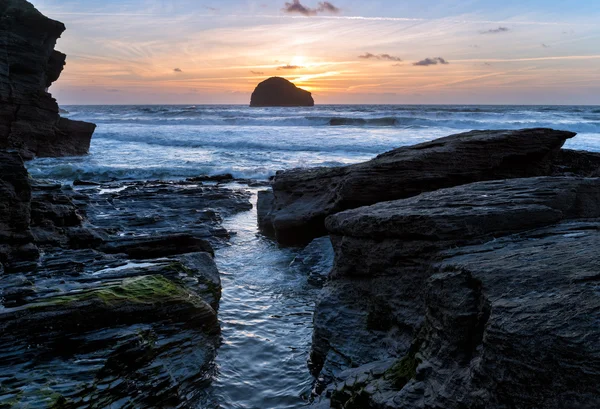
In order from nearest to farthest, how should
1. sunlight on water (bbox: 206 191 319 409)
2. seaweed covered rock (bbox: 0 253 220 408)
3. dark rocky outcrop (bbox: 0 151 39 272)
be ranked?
seaweed covered rock (bbox: 0 253 220 408) < sunlight on water (bbox: 206 191 319 409) < dark rocky outcrop (bbox: 0 151 39 272)

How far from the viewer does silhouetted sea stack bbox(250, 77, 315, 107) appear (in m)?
153

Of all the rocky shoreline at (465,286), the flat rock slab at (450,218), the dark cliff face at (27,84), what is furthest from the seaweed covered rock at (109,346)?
the dark cliff face at (27,84)

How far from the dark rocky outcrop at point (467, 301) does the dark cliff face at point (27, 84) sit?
86.0ft

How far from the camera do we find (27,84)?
2827cm

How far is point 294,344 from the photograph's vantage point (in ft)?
20.9

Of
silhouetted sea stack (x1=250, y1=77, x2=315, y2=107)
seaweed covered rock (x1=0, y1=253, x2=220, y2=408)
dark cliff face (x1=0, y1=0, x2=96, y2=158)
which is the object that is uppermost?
silhouetted sea stack (x1=250, y1=77, x2=315, y2=107)

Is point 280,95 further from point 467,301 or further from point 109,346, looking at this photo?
point 467,301

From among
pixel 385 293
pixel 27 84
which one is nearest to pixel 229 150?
pixel 27 84

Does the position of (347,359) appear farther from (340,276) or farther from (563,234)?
(563,234)

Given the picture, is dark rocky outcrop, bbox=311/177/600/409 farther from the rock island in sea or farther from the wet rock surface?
the wet rock surface

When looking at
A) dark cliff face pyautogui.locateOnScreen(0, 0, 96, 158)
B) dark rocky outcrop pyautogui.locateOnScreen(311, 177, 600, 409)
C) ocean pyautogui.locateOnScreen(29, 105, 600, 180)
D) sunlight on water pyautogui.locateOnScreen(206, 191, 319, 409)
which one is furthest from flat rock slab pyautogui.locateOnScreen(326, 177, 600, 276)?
dark cliff face pyautogui.locateOnScreen(0, 0, 96, 158)

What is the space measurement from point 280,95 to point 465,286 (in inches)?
6057

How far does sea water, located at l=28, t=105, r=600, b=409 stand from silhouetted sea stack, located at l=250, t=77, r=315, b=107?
9053 cm

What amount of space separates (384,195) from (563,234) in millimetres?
3803
